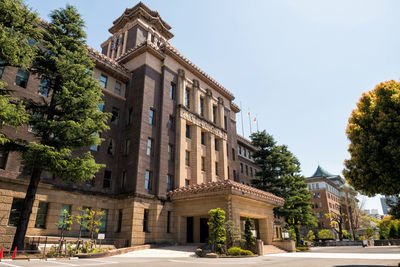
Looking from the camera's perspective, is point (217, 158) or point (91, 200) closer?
point (91, 200)

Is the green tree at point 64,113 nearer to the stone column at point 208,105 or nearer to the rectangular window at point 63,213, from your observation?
the rectangular window at point 63,213

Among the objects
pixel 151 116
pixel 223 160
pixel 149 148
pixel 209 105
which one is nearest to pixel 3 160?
pixel 149 148

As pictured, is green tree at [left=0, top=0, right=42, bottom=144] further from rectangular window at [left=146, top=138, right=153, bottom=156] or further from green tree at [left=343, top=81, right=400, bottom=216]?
green tree at [left=343, top=81, right=400, bottom=216]

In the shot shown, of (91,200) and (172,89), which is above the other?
(172,89)

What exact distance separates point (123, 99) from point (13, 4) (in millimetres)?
16133

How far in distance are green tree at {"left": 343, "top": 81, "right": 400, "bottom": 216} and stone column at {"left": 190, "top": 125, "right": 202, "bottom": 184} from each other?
63.9 feet

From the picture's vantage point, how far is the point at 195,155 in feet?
106

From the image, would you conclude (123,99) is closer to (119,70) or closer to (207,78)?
(119,70)

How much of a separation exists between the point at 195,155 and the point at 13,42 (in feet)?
72.9

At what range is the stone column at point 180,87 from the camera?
32938mm

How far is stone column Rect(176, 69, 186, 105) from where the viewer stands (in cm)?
3294

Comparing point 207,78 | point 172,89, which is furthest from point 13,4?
point 207,78

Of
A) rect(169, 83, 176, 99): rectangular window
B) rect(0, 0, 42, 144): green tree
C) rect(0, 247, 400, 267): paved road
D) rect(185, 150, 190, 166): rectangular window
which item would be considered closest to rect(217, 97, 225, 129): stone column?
rect(185, 150, 190, 166): rectangular window

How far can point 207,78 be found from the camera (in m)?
38.2
